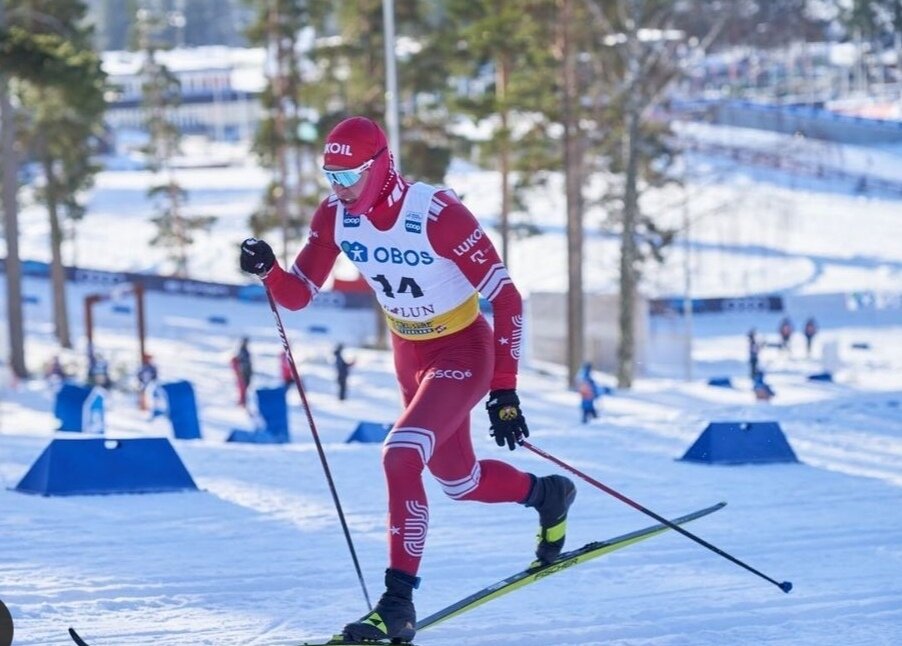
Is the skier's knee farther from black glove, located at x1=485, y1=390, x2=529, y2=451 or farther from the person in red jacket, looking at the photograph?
black glove, located at x1=485, y1=390, x2=529, y2=451

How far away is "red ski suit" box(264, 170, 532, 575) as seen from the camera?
15.5 ft

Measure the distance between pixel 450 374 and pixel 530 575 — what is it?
3.08ft

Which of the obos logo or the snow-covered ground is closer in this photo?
the obos logo

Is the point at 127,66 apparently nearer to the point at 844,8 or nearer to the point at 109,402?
the point at 844,8

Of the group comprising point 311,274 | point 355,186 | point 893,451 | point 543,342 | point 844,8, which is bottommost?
point 543,342

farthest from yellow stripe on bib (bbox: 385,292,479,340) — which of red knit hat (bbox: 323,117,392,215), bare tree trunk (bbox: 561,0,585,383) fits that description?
bare tree trunk (bbox: 561,0,585,383)

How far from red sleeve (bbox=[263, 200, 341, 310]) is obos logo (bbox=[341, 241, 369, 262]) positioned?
0.12m

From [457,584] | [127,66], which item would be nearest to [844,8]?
[457,584]

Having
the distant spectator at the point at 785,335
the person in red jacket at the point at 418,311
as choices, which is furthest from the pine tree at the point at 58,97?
the person in red jacket at the point at 418,311

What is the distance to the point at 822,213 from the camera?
54750mm

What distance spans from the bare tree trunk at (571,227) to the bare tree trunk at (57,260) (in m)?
14.4

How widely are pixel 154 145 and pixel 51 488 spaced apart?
43.3 m

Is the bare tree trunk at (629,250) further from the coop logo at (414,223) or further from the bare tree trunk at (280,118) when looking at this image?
the coop logo at (414,223)

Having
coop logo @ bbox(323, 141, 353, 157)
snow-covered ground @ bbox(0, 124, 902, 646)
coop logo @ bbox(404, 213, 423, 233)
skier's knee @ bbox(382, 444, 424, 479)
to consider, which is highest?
coop logo @ bbox(323, 141, 353, 157)
